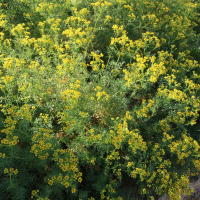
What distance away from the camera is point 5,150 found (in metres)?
2.17

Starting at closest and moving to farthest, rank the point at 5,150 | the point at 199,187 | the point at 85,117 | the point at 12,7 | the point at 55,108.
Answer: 1. the point at 5,150
2. the point at 85,117
3. the point at 55,108
4. the point at 199,187
5. the point at 12,7

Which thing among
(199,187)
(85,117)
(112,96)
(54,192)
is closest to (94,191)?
(54,192)

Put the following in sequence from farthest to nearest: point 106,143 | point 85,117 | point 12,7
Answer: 1. point 12,7
2. point 85,117
3. point 106,143

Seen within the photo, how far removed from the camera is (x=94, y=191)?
248 cm

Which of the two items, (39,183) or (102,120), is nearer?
(39,183)

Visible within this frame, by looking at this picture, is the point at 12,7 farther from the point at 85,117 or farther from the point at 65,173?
the point at 65,173

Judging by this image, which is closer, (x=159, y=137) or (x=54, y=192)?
(x=54, y=192)

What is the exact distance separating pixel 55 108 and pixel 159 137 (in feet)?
6.02

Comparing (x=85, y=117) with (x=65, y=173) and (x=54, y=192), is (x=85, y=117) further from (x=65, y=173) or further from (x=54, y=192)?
(x=54, y=192)

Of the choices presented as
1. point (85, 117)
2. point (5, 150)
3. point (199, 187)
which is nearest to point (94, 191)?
point (85, 117)

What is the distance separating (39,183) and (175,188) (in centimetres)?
186

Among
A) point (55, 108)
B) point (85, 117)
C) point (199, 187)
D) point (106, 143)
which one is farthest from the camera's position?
point (199, 187)

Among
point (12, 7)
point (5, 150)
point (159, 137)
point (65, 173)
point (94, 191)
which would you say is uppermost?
point (12, 7)

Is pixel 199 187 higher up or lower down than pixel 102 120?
lower down
